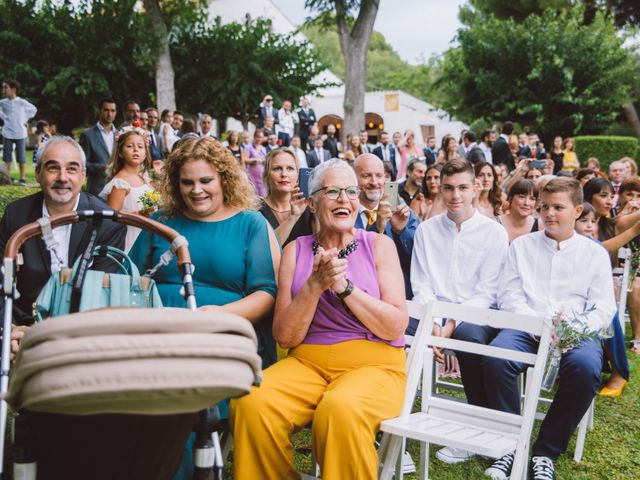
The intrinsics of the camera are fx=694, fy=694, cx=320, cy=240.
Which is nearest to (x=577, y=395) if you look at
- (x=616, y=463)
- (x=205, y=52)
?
(x=616, y=463)

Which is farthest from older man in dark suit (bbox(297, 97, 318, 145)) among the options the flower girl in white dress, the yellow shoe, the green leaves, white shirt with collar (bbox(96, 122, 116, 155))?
the yellow shoe

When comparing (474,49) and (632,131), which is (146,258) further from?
(632,131)

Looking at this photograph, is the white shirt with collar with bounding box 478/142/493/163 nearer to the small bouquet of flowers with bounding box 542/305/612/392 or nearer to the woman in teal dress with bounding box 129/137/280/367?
the small bouquet of flowers with bounding box 542/305/612/392

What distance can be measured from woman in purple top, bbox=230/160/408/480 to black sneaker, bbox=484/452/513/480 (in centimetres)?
96

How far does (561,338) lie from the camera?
4.18 m

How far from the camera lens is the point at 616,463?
4.59 m

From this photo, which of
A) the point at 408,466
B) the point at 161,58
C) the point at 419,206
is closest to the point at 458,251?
the point at 408,466

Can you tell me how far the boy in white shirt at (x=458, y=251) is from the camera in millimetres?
5191

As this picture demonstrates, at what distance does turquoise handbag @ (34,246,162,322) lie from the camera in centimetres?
329

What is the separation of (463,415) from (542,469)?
609 millimetres

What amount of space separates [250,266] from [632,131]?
38186 mm

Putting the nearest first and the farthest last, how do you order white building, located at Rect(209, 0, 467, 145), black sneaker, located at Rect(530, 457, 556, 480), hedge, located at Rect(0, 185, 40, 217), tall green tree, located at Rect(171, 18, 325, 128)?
black sneaker, located at Rect(530, 457, 556, 480) < hedge, located at Rect(0, 185, 40, 217) < tall green tree, located at Rect(171, 18, 325, 128) < white building, located at Rect(209, 0, 467, 145)

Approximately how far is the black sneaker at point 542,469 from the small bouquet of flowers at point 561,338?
0.43 metres

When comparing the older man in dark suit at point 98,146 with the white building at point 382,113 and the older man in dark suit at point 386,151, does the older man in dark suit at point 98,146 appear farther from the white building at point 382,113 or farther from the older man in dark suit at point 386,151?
the white building at point 382,113
